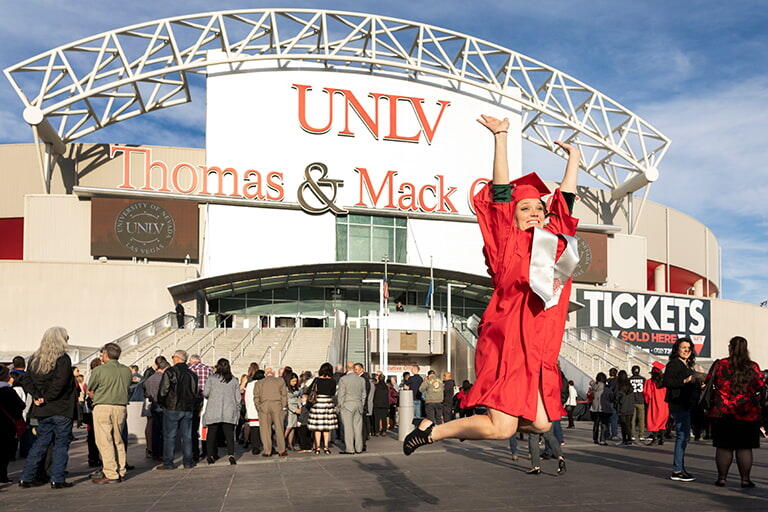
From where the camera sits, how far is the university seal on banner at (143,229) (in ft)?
145

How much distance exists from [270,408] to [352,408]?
5.06ft

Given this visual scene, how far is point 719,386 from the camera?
381 inches

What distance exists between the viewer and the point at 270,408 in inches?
598

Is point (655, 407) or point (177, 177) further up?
point (177, 177)

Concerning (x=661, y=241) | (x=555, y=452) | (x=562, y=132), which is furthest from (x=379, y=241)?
(x=555, y=452)

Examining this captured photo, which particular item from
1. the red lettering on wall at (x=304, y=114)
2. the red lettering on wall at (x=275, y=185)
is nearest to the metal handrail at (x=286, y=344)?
the red lettering on wall at (x=275, y=185)

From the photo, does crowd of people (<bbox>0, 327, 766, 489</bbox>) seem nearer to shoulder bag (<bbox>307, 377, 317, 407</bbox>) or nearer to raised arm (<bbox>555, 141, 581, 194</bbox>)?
shoulder bag (<bbox>307, 377, 317, 407</bbox>)

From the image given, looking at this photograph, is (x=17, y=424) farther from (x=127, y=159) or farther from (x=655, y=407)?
(x=127, y=159)

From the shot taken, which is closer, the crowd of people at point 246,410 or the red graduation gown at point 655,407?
the crowd of people at point 246,410

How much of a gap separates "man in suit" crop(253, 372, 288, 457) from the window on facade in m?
32.2

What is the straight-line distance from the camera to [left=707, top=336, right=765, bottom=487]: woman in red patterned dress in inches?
374

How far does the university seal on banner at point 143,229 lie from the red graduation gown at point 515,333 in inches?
1616

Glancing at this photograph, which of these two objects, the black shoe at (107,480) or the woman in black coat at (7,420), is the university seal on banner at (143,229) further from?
the black shoe at (107,480)

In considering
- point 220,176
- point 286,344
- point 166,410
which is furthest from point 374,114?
point 166,410
